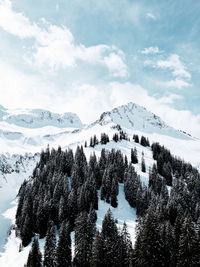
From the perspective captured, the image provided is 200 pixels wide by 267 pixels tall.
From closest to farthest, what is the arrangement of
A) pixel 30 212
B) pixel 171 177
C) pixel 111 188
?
pixel 30 212
pixel 111 188
pixel 171 177

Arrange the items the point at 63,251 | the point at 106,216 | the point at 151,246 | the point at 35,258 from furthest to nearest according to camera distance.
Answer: the point at 106,216 < the point at 35,258 < the point at 63,251 < the point at 151,246

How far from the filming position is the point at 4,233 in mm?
89938

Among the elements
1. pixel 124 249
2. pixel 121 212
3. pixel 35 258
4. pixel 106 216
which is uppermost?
pixel 121 212

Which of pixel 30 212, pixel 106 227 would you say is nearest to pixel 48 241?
pixel 106 227

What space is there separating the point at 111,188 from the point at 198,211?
40660 millimetres

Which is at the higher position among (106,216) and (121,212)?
(121,212)

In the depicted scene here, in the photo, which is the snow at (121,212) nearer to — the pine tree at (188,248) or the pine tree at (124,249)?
the pine tree at (124,249)

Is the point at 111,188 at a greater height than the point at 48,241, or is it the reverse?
the point at 111,188

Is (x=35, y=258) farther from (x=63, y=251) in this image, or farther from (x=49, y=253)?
(x=63, y=251)

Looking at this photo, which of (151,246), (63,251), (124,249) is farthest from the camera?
(63,251)

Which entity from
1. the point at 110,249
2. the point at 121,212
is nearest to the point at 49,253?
the point at 110,249

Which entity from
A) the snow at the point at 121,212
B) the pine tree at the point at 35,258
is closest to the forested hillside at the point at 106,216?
the pine tree at the point at 35,258

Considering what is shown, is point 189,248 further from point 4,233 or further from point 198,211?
point 4,233

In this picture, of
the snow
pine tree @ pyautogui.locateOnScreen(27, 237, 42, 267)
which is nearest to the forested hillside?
pine tree @ pyautogui.locateOnScreen(27, 237, 42, 267)
